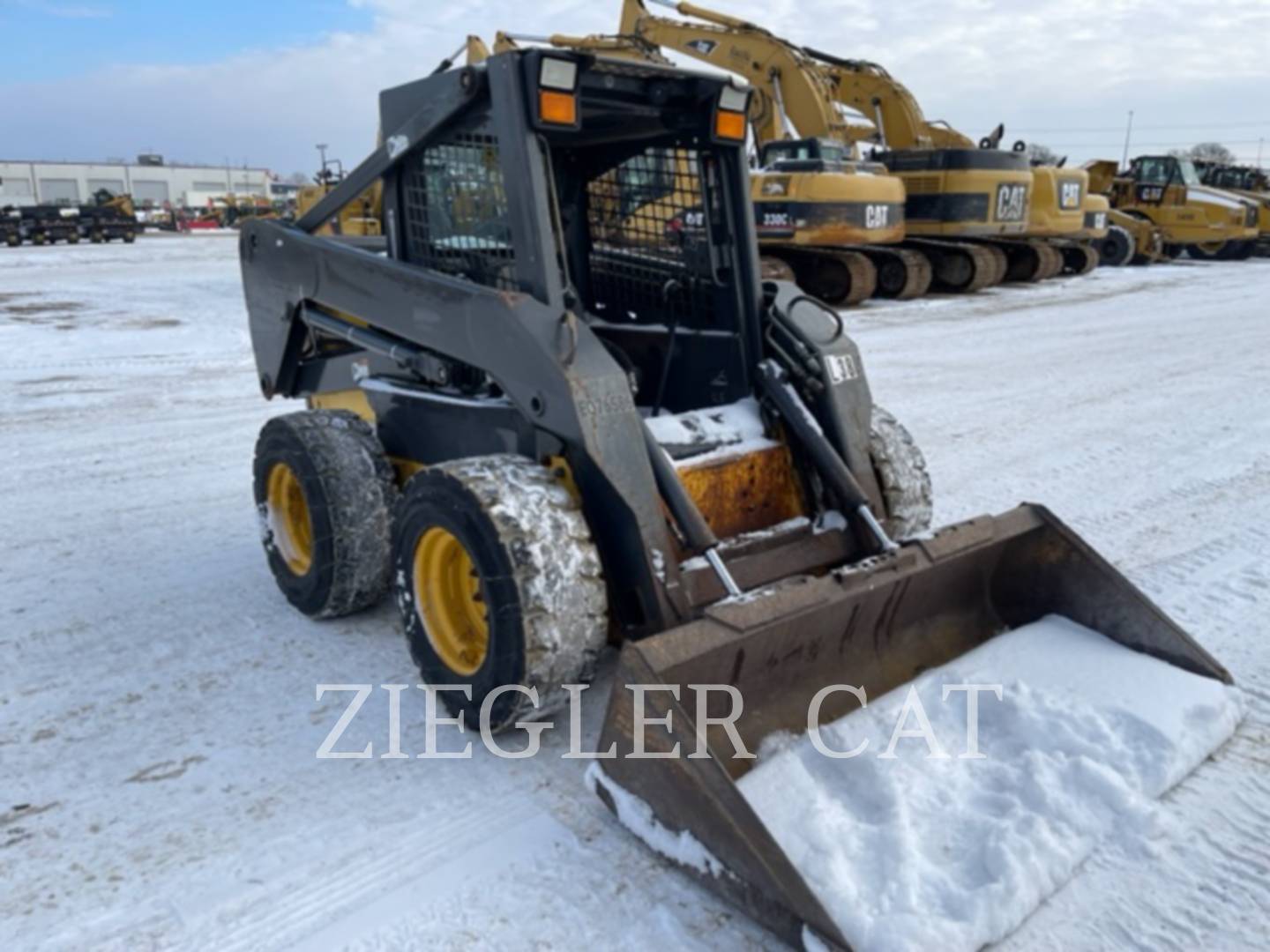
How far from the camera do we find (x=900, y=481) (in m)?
3.60

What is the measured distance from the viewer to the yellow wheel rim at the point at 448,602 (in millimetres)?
2986

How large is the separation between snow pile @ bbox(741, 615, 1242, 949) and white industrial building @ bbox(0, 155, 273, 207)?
248ft

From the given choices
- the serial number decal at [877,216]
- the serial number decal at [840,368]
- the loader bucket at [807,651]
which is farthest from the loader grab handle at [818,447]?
the serial number decal at [877,216]

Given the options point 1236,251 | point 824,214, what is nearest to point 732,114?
point 824,214

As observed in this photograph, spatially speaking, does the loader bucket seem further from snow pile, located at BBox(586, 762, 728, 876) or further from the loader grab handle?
the loader grab handle

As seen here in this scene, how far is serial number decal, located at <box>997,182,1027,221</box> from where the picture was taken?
14.5 meters

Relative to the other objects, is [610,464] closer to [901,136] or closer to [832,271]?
[832,271]

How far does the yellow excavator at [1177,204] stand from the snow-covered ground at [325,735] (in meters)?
17.6

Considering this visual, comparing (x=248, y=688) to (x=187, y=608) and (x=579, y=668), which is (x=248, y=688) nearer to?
(x=187, y=608)

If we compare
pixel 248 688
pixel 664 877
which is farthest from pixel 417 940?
pixel 248 688

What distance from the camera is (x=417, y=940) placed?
213cm

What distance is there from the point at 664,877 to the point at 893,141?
15453mm

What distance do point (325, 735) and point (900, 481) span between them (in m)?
2.07

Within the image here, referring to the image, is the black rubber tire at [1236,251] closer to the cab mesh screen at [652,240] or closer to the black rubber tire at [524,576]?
the cab mesh screen at [652,240]
